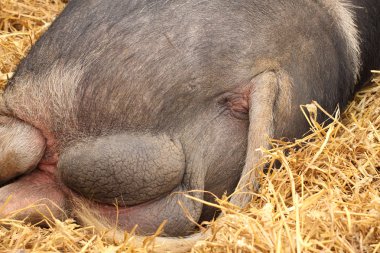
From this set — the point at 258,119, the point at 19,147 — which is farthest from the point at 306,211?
the point at 19,147

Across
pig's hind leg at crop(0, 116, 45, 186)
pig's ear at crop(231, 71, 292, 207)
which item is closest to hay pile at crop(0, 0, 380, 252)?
pig's ear at crop(231, 71, 292, 207)

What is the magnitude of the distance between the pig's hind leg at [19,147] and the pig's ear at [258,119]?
0.70 metres

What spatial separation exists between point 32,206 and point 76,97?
0.40m

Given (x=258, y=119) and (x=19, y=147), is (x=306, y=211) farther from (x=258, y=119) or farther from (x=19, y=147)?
(x=19, y=147)

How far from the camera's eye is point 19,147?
9.79 feet

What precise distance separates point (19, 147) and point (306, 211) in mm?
1024

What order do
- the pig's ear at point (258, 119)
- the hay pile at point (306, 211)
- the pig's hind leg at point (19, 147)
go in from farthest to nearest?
1. the pig's hind leg at point (19, 147)
2. the pig's ear at point (258, 119)
3. the hay pile at point (306, 211)

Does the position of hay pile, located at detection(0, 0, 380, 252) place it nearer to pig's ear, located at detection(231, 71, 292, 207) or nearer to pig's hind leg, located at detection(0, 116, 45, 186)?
pig's ear, located at detection(231, 71, 292, 207)

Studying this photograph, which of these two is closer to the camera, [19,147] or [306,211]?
[306,211]

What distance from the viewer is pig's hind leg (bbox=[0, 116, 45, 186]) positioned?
2977mm

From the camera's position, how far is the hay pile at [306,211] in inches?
97.8

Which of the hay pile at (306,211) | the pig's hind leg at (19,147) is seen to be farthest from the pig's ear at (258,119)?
the pig's hind leg at (19,147)

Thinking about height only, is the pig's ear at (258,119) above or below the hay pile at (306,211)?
above

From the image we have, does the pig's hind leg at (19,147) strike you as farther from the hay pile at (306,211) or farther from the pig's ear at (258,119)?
the pig's ear at (258,119)
